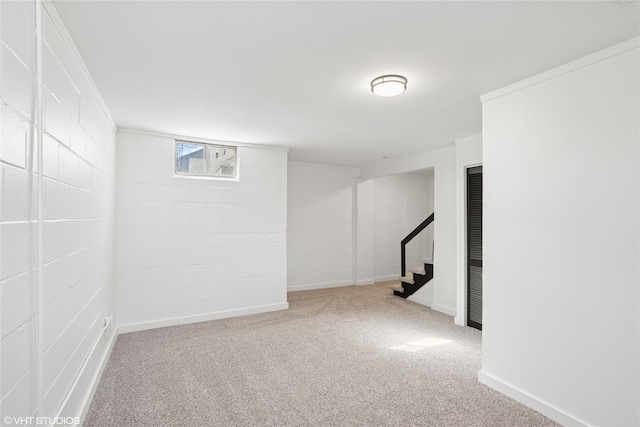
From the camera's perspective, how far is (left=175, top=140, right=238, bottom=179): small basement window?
15.0 ft

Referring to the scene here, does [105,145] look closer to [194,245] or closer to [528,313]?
[194,245]

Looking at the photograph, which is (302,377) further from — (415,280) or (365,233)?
(365,233)

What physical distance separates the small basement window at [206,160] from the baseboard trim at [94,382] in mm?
2249

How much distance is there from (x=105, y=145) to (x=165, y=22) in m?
1.91

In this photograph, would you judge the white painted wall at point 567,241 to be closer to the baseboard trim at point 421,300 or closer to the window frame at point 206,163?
the baseboard trim at point 421,300

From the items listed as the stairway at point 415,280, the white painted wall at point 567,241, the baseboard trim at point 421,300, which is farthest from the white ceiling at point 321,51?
the baseboard trim at point 421,300

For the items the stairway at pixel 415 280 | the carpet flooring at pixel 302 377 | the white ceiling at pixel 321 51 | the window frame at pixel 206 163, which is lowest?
the carpet flooring at pixel 302 377

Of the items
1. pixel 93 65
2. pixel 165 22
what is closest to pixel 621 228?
pixel 165 22

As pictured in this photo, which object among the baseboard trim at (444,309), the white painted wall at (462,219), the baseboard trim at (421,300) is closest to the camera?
the white painted wall at (462,219)

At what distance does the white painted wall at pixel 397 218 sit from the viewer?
7.44m

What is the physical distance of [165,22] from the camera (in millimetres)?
1830

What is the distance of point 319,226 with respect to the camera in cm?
677

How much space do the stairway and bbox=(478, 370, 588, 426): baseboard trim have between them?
2.72 metres

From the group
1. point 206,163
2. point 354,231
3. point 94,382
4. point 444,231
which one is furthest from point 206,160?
point 444,231
